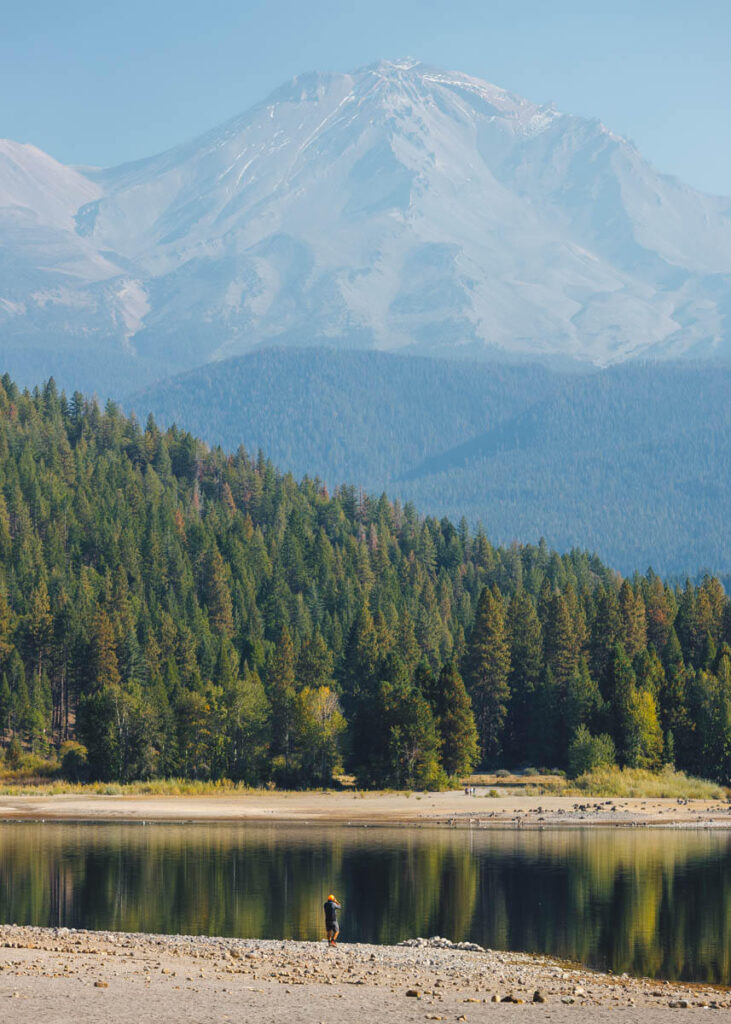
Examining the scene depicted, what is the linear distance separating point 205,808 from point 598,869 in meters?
44.3

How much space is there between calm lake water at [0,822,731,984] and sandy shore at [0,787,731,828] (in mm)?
8485

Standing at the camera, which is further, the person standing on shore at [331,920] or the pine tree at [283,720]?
the pine tree at [283,720]

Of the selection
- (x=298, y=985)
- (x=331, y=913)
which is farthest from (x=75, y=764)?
(x=298, y=985)

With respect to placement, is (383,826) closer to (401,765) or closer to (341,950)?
(401,765)

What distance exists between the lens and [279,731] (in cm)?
14162

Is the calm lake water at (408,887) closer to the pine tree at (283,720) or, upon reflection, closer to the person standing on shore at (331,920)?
A: the person standing on shore at (331,920)

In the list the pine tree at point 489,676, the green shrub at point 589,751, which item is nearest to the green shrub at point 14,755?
the pine tree at point 489,676

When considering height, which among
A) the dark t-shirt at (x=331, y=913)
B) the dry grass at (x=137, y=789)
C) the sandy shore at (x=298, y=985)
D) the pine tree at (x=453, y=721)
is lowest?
the sandy shore at (x=298, y=985)

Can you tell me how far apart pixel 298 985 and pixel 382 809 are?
70.7 m

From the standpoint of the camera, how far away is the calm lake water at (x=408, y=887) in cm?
6450

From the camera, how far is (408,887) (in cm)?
7750

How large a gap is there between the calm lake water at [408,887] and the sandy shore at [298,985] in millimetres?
5011

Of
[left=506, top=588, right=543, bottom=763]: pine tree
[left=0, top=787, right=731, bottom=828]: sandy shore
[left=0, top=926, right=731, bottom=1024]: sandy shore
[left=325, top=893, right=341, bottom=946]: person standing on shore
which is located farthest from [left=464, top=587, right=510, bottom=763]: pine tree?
[left=0, top=926, right=731, bottom=1024]: sandy shore

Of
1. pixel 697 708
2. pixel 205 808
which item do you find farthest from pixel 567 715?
pixel 205 808
